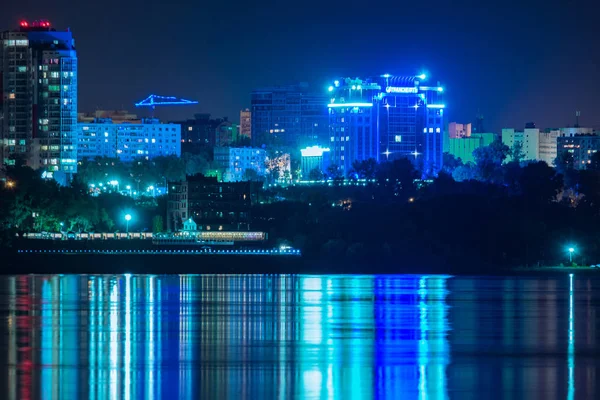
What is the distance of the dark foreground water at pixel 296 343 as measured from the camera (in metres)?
54.2

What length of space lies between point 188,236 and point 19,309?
71.2m

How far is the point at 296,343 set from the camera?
226ft

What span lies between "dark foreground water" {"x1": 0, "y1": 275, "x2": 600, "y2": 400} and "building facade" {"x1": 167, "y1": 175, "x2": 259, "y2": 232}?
5027 centimetres

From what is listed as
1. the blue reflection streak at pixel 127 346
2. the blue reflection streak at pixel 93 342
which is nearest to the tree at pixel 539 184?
the blue reflection streak at pixel 127 346

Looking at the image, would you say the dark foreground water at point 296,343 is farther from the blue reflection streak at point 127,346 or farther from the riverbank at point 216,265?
the riverbank at point 216,265

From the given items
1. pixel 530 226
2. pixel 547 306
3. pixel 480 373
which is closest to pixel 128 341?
pixel 480 373

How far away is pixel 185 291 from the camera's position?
106125 millimetres

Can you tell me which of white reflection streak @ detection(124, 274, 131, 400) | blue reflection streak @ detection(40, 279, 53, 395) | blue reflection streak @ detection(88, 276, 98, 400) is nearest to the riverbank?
blue reflection streak @ detection(88, 276, 98, 400)

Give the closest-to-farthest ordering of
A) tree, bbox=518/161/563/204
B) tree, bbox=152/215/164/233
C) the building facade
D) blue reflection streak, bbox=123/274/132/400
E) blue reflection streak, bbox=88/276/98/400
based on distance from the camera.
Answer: blue reflection streak, bbox=123/274/132/400 < blue reflection streak, bbox=88/276/98/400 < tree, bbox=152/215/164/233 < the building facade < tree, bbox=518/161/563/204

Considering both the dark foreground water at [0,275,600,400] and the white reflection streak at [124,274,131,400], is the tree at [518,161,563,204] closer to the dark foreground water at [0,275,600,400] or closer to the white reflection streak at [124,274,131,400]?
the dark foreground water at [0,275,600,400]

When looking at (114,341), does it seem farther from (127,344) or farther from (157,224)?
(157,224)

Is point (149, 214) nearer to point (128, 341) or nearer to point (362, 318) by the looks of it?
point (362, 318)

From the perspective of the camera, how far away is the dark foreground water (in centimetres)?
5419

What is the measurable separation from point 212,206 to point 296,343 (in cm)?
9592
